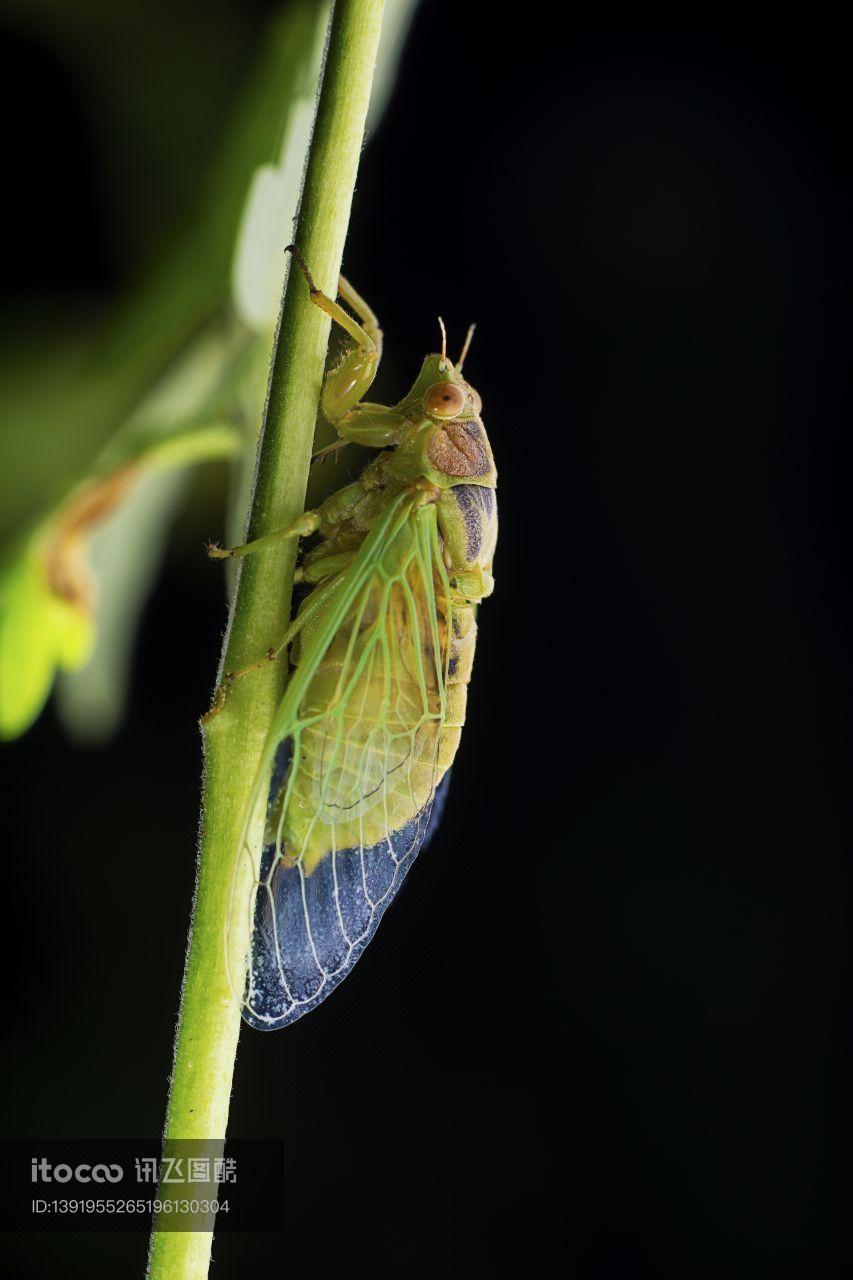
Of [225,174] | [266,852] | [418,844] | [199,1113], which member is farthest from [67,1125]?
[225,174]

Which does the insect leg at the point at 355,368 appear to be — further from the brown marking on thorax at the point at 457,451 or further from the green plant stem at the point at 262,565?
the green plant stem at the point at 262,565

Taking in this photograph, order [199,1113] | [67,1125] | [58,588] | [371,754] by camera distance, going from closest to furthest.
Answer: [58,588], [199,1113], [371,754], [67,1125]

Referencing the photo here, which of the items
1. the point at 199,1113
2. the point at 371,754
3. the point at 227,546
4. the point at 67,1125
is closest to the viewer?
the point at 199,1113

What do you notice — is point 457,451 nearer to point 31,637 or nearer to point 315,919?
point 315,919

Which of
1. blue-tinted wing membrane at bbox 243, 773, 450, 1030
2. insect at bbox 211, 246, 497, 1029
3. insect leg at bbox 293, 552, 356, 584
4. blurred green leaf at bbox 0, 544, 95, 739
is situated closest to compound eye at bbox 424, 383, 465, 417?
insect at bbox 211, 246, 497, 1029

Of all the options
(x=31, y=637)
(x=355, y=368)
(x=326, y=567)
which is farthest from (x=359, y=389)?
(x=31, y=637)

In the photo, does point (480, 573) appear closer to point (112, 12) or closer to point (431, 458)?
point (431, 458)

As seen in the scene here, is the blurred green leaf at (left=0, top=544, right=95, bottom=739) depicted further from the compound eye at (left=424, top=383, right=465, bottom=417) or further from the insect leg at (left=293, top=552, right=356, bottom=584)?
the compound eye at (left=424, top=383, right=465, bottom=417)
